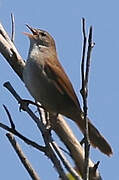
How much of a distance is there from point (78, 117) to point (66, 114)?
0.45ft

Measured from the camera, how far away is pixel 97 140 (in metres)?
4.76

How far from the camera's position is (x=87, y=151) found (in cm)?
297

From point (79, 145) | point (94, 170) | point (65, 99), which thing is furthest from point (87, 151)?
point (65, 99)

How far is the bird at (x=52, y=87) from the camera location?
4.99 m

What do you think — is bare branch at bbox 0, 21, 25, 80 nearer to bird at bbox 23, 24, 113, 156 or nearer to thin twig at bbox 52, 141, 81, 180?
bird at bbox 23, 24, 113, 156

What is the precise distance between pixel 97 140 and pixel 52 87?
0.83 meters

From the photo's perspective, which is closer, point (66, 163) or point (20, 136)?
point (66, 163)

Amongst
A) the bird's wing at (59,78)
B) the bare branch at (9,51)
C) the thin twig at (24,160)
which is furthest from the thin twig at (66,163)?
the bird's wing at (59,78)

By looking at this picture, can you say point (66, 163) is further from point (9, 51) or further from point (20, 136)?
point (9, 51)

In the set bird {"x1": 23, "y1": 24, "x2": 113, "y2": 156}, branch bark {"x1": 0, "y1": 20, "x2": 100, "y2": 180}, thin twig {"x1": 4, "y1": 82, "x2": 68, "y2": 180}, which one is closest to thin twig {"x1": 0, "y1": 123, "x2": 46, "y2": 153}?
thin twig {"x1": 4, "y1": 82, "x2": 68, "y2": 180}

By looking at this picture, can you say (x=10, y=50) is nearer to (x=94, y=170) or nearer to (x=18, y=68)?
(x=18, y=68)

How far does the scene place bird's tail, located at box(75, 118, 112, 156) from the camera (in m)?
4.52

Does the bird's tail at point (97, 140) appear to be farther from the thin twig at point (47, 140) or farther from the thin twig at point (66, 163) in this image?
the thin twig at point (66, 163)

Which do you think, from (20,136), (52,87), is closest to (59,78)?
(52,87)
